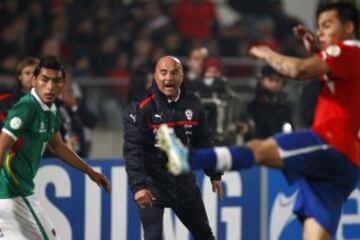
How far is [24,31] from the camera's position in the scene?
58.8 feet

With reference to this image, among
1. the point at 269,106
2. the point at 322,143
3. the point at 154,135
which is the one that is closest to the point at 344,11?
the point at 322,143

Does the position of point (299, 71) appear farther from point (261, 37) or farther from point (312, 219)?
point (261, 37)

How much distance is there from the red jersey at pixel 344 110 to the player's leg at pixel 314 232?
52 cm

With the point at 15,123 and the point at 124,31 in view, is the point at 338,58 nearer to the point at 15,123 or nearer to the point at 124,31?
the point at 15,123

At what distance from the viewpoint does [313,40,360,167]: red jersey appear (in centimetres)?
872

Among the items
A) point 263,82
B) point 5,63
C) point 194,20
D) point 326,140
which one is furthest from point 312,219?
point 194,20

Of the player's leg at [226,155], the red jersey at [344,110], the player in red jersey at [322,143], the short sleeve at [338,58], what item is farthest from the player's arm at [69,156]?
the short sleeve at [338,58]

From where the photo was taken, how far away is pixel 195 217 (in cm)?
1069

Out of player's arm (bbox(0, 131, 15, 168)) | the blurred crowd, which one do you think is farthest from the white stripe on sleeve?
the blurred crowd

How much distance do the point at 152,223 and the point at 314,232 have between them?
1911 mm

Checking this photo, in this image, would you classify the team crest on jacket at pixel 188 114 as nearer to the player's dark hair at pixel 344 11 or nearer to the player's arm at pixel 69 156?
the player's arm at pixel 69 156

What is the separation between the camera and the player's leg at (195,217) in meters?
10.7

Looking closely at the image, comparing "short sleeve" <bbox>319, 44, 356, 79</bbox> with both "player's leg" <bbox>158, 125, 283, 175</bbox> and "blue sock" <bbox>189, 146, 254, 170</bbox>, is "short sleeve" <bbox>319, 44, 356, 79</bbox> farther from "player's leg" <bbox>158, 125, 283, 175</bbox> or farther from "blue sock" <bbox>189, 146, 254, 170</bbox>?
"blue sock" <bbox>189, 146, 254, 170</bbox>

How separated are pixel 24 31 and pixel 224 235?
6.59 meters
